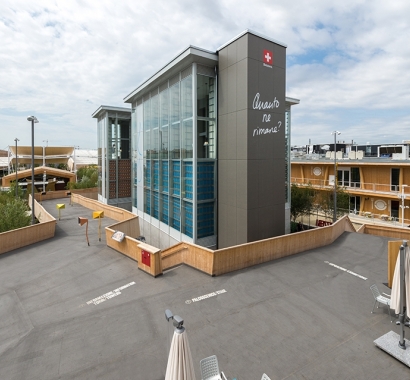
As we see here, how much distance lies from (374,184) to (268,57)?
2384 centimetres

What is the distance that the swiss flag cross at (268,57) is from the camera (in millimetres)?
15986

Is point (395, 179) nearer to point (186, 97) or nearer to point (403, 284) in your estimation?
point (186, 97)

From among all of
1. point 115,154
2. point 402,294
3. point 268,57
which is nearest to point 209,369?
point 402,294

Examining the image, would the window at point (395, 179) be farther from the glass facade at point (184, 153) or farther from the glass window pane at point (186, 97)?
the glass window pane at point (186, 97)

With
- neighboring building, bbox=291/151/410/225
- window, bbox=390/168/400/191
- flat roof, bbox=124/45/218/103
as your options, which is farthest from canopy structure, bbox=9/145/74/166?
window, bbox=390/168/400/191

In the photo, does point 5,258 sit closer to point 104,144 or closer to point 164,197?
point 164,197

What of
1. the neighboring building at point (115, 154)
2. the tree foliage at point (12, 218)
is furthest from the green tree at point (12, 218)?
the neighboring building at point (115, 154)

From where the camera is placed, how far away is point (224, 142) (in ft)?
56.6

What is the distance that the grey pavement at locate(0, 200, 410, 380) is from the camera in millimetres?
7129

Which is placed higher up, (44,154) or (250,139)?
(44,154)

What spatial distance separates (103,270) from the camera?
45.1 ft

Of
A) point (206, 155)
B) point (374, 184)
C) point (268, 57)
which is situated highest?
point (268, 57)

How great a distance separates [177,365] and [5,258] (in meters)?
16.2

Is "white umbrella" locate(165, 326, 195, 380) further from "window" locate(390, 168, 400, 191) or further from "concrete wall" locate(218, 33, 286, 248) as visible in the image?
Answer: "window" locate(390, 168, 400, 191)
